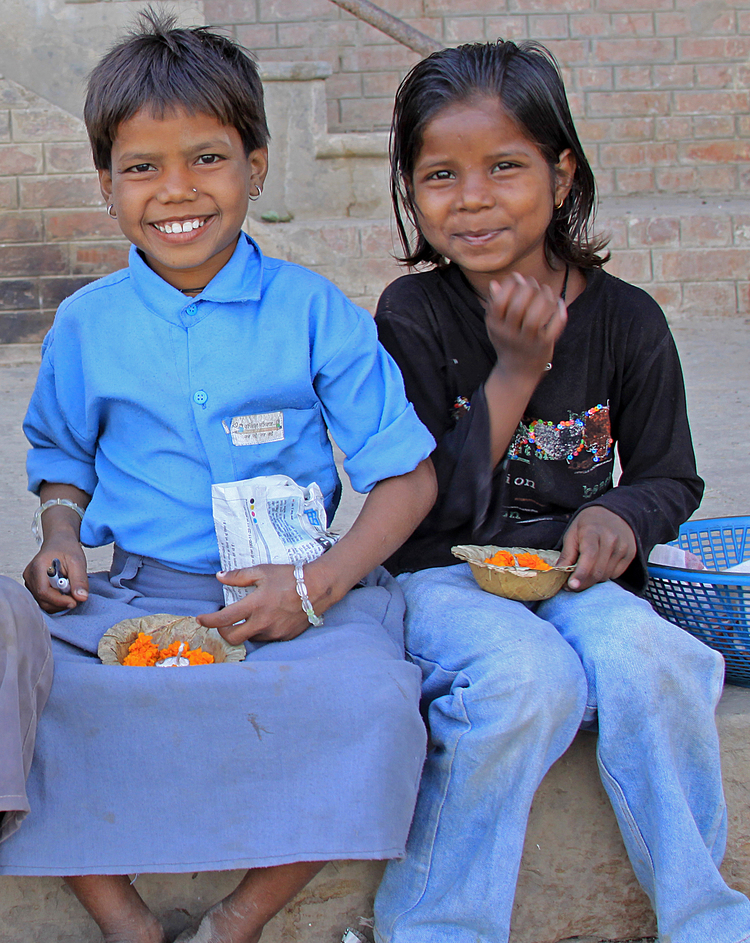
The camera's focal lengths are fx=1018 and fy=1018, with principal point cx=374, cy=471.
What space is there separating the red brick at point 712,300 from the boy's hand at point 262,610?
479cm

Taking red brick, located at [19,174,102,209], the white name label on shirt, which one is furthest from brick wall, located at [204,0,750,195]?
the white name label on shirt

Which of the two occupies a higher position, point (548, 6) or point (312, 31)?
point (548, 6)

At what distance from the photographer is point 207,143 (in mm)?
1748

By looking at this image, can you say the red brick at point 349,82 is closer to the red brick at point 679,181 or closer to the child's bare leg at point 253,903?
the red brick at point 679,181

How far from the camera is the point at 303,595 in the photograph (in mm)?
1628

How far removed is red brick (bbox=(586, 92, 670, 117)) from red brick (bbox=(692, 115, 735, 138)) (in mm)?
275

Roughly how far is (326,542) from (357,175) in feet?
16.3

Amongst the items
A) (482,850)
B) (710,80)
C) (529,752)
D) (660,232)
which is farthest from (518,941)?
(710,80)

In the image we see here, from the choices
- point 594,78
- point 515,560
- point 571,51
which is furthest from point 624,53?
point 515,560

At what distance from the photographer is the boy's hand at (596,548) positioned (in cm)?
175

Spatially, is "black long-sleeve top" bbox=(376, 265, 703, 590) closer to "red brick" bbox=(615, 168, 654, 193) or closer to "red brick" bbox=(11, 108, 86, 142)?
"red brick" bbox=(11, 108, 86, 142)

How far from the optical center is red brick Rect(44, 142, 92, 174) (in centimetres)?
550

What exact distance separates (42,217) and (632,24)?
16.4 ft

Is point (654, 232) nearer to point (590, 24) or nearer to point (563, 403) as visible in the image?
point (590, 24)
